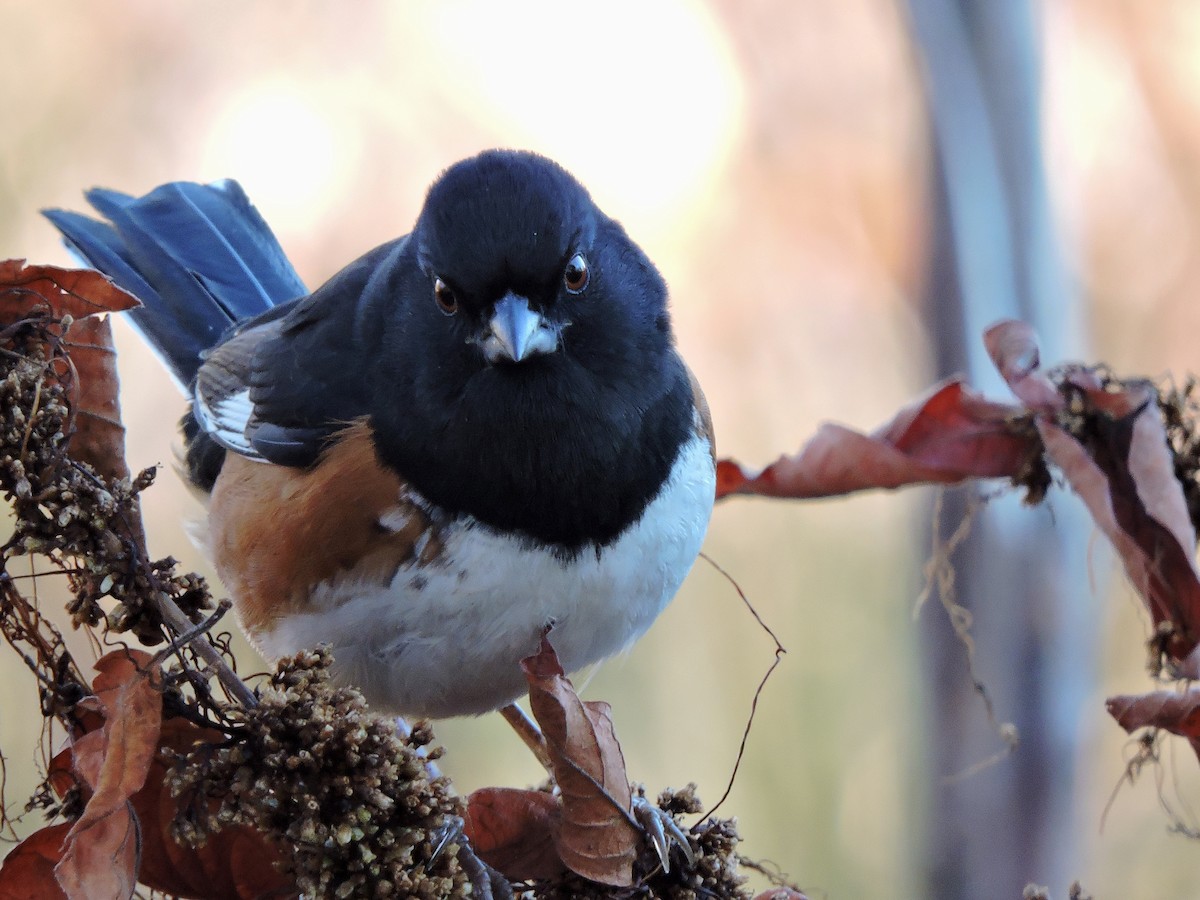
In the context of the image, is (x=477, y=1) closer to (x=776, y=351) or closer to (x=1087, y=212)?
(x=776, y=351)

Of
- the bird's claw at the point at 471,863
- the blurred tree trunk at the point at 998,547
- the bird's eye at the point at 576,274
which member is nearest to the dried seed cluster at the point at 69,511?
the bird's claw at the point at 471,863

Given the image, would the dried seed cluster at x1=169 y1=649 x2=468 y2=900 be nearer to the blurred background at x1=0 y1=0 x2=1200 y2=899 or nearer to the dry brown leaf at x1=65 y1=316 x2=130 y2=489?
the dry brown leaf at x1=65 y1=316 x2=130 y2=489

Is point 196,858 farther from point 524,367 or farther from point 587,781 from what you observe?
point 524,367

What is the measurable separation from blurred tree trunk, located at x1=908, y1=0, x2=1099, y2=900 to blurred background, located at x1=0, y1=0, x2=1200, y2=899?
10 cm

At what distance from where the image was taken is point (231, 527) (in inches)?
67.8

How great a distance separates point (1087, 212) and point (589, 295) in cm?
250

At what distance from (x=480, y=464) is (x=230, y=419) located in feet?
1.87

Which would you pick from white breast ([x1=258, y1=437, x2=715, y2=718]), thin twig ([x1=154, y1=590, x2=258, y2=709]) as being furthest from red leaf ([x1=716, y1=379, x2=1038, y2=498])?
thin twig ([x1=154, y1=590, x2=258, y2=709])

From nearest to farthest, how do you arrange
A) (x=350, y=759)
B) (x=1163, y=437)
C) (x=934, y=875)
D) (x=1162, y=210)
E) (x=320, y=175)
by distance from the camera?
(x=350, y=759)
(x=1163, y=437)
(x=934, y=875)
(x=320, y=175)
(x=1162, y=210)

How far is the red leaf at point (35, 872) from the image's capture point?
0.95 metres

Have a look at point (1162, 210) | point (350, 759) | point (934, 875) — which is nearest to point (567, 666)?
point (350, 759)

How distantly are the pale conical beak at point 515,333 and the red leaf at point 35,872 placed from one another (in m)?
0.65

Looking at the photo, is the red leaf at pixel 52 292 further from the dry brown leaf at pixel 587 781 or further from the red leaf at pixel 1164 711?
the red leaf at pixel 1164 711

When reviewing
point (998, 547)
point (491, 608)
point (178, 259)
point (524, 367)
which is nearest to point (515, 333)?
point (524, 367)
